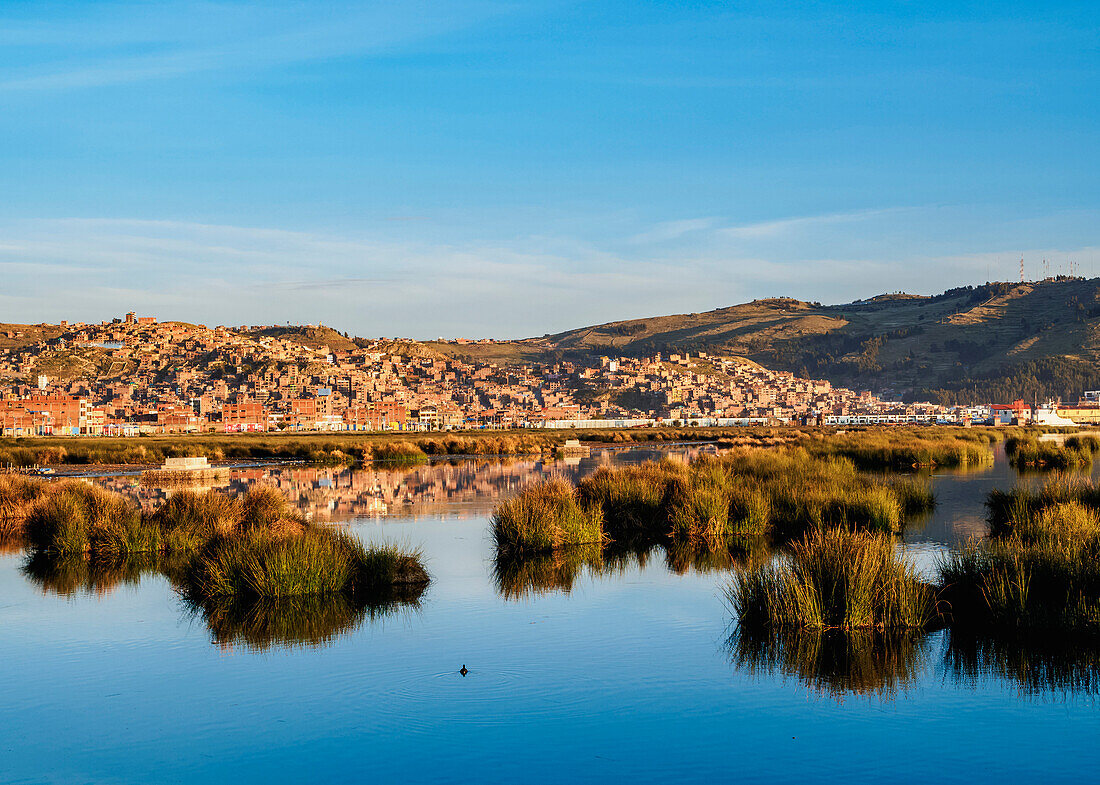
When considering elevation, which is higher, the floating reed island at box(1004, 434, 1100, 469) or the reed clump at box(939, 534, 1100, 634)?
the reed clump at box(939, 534, 1100, 634)

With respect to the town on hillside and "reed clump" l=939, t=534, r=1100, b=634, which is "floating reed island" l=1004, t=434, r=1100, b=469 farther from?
the town on hillside

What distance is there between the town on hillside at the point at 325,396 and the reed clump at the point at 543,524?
105570mm

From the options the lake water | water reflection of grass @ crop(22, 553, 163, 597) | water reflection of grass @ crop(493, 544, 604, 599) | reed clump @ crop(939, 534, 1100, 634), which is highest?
reed clump @ crop(939, 534, 1100, 634)

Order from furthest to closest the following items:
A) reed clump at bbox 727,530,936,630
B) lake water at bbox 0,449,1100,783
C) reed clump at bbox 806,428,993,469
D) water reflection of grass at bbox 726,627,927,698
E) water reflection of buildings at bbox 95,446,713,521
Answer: reed clump at bbox 806,428,993,469 → water reflection of buildings at bbox 95,446,713,521 → reed clump at bbox 727,530,936,630 → water reflection of grass at bbox 726,627,927,698 → lake water at bbox 0,449,1100,783

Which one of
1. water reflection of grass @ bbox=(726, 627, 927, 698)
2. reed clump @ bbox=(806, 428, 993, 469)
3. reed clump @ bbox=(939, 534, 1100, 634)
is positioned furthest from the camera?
reed clump @ bbox=(806, 428, 993, 469)

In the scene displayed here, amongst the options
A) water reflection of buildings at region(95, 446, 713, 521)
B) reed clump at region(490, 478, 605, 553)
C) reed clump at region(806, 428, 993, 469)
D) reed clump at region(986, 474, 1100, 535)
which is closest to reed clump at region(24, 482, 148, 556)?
water reflection of buildings at region(95, 446, 713, 521)

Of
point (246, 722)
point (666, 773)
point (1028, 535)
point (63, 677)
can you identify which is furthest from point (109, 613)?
point (1028, 535)

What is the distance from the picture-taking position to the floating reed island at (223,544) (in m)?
14.4

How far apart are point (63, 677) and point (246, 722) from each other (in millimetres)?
2700

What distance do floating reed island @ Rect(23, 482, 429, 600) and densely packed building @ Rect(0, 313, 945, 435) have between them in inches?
4214

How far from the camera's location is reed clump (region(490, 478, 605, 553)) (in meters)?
18.7

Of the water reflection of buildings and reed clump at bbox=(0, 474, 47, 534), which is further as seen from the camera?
the water reflection of buildings

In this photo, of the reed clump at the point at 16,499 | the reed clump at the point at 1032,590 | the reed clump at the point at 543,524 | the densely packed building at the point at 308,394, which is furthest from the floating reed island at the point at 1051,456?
the densely packed building at the point at 308,394

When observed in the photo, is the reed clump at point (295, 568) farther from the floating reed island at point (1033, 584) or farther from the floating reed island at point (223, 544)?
the floating reed island at point (1033, 584)
